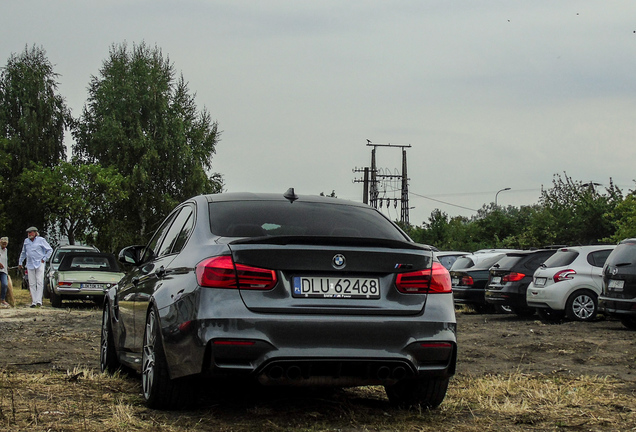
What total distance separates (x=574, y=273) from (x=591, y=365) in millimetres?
7908

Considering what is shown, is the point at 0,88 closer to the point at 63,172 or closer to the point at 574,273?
the point at 63,172

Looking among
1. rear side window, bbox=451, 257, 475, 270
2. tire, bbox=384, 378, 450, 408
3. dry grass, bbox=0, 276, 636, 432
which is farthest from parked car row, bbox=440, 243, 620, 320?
tire, bbox=384, 378, 450, 408

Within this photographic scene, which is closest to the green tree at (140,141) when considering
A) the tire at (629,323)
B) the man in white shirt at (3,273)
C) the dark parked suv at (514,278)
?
the man in white shirt at (3,273)

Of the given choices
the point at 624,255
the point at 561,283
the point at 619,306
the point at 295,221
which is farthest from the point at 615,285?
the point at 295,221

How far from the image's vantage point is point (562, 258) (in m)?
17.7

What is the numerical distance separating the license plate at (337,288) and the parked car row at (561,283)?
380 inches

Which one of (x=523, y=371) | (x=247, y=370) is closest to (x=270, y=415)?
(x=247, y=370)

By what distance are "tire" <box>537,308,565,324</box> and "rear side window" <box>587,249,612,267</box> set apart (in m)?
1.11

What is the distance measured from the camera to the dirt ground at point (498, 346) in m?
9.33

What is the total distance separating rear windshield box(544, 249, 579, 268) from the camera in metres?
17.6

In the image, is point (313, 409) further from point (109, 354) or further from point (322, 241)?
point (109, 354)

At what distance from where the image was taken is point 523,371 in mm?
9141

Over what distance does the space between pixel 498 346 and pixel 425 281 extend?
6.56 metres

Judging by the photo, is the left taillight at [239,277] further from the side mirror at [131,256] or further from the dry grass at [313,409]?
the side mirror at [131,256]
